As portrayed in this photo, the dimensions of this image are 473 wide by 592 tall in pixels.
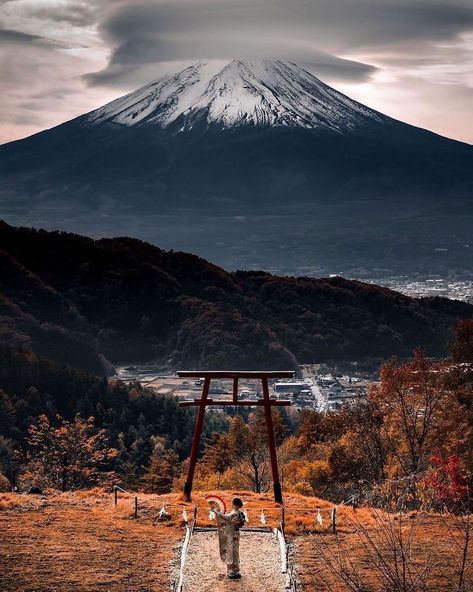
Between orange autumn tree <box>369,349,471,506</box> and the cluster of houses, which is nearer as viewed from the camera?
orange autumn tree <box>369,349,471,506</box>

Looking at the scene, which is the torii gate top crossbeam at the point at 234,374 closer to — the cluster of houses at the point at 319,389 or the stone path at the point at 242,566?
the stone path at the point at 242,566

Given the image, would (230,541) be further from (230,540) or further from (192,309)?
(192,309)

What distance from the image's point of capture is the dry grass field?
14.8 meters

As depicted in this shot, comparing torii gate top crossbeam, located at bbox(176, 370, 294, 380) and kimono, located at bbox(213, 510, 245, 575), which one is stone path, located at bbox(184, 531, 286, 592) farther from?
torii gate top crossbeam, located at bbox(176, 370, 294, 380)

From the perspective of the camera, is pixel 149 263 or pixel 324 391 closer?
pixel 324 391

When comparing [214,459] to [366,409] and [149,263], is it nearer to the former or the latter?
[366,409]

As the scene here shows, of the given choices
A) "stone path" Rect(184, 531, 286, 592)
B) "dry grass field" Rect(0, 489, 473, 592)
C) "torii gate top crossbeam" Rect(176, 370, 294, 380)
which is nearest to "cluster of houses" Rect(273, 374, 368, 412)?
"torii gate top crossbeam" Rect(176, 370, 294, 380)

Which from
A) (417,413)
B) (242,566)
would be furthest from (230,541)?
(417,413)

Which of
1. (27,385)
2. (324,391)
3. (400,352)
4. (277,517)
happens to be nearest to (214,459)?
(277,517)

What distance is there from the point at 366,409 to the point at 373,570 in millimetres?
18174

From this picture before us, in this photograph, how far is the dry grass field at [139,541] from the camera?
14.8 m

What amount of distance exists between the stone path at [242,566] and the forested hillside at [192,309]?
111701mm

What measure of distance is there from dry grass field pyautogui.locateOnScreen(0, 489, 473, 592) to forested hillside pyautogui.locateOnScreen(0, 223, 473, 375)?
109m

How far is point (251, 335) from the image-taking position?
13250 centimetres
